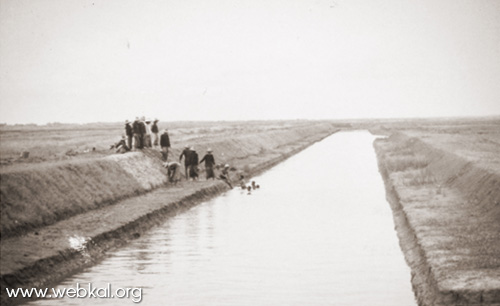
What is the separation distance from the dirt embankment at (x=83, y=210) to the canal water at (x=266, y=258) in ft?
2.19

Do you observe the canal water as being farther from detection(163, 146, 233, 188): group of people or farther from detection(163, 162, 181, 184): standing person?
detection(163, 162, 181, 184): standing person

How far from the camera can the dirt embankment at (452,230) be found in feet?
38.1

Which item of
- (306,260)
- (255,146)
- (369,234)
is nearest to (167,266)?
(306,260)

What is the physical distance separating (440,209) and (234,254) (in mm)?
7831

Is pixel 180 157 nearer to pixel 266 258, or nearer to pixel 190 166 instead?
pixel 190 166

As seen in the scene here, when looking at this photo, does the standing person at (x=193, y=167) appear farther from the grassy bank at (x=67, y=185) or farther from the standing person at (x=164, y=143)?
the standing person at (x=164, y=143)

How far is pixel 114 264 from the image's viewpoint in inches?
629

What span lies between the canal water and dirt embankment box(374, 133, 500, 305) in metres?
0.53

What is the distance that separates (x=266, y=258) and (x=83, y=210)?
29.5ft

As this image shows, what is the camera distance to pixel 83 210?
22781 mm

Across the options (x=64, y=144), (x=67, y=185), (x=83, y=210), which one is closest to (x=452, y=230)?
(x=83, y=210)

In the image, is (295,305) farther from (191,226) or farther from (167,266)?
(191,226)

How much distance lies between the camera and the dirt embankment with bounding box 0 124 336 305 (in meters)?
14.9

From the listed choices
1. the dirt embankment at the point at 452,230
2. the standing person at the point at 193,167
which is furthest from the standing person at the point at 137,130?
the dirt embankment at the point at 452,230
